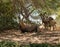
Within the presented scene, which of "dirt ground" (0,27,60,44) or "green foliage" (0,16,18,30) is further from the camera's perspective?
"green foliage" (0,16,18,30)

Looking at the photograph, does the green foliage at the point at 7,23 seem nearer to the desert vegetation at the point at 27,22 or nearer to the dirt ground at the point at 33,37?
the desert vegetation at the point at 27,22

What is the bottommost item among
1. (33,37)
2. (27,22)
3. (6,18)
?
(33,37)

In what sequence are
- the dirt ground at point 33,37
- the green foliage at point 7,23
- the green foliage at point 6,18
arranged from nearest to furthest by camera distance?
the dirt ground at point 33,37 → the green foliage at point 6,18 → the green foliage at point 7,23

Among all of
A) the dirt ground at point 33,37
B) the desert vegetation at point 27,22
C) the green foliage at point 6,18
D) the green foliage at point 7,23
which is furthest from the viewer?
the green foliage at point 7,23

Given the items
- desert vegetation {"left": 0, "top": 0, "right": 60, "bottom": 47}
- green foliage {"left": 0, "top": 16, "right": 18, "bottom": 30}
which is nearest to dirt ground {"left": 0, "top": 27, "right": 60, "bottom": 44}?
desert vegetation {"left": 0, "top": 0, "right": 60, "bottom": 47}

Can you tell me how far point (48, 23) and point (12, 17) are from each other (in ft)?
7.46

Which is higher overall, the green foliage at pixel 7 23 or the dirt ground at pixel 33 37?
the green foliage at pixel 7 23

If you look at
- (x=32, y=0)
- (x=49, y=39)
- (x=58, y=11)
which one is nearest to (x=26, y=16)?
(x=58, y=11)

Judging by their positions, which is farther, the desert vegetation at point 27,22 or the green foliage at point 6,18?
the green foliage at point 6,18

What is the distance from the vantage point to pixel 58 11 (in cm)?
1306

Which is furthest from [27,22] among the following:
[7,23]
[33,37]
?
[33,37]

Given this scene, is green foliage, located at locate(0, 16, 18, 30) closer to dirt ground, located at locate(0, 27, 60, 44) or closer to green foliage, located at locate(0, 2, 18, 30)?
green foliage, located at locate(0, 2, 18, 30)

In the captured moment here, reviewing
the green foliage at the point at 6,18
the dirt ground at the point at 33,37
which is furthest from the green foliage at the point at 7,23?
the dirt ground at the point at 33,37

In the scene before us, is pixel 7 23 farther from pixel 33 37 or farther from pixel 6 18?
pixel 33 37
